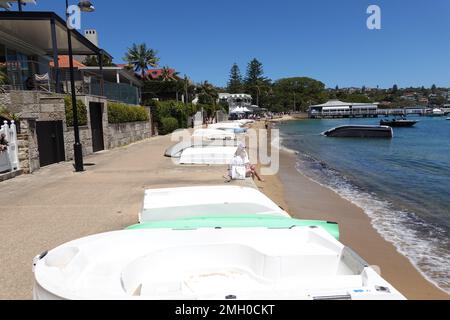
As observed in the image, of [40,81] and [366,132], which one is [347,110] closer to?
[366,132]

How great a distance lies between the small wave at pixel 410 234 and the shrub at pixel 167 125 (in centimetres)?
2269

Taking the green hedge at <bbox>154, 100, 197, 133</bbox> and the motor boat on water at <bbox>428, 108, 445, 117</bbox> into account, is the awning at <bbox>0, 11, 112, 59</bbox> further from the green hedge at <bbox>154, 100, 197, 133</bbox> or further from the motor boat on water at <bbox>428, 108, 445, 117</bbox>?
the motor boat on water at <bbox>428, 108, 445, 117</bbox>

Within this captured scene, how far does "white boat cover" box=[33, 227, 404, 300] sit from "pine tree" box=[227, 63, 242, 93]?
12954 centimetres

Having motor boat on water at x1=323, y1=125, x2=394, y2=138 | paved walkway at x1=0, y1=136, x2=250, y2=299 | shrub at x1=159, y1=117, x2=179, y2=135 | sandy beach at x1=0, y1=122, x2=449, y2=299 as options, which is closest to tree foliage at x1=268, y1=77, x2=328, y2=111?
motor boat on water at x1=323, y1=125, x2=394, y2=138

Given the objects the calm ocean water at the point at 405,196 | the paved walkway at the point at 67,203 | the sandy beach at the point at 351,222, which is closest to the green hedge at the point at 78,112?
the paved walkway at the point at 67,203

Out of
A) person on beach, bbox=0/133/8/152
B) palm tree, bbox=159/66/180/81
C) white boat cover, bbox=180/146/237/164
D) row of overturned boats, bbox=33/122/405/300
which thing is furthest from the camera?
palm tree, bbox=159/66/180/81

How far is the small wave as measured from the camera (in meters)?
6.97

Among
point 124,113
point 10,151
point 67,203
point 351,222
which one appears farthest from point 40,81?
point 351,222

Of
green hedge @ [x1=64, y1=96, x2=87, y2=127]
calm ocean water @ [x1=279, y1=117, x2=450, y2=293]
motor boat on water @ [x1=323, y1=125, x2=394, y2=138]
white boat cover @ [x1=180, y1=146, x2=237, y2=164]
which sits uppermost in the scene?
green hedge @ [x1=64, y1=96, x2=87, y2=127]

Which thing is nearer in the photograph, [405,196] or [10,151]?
[10,151]

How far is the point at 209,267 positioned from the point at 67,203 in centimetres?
578

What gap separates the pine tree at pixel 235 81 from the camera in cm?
13162

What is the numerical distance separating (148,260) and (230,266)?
88 cm

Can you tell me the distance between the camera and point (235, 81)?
133875mm
